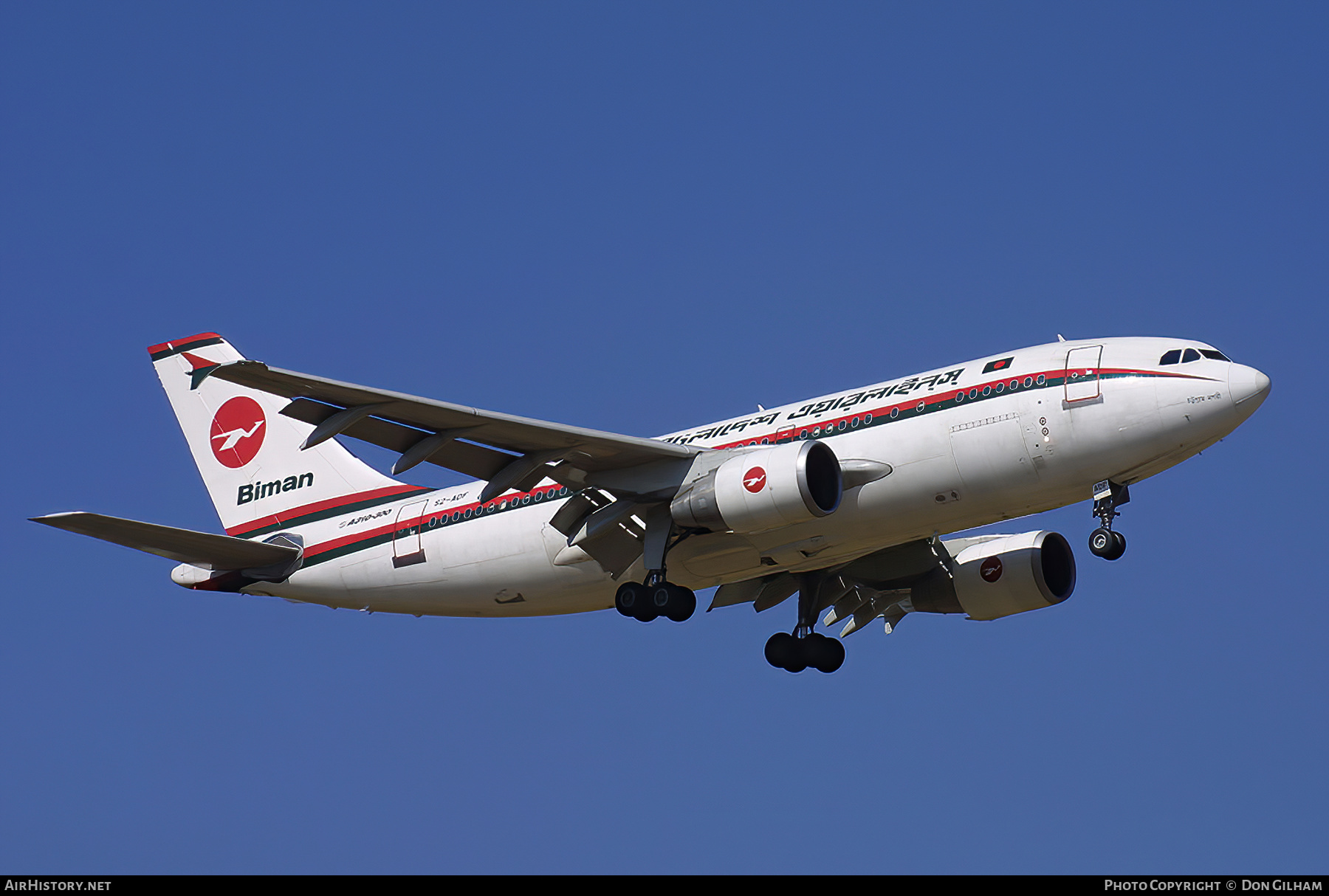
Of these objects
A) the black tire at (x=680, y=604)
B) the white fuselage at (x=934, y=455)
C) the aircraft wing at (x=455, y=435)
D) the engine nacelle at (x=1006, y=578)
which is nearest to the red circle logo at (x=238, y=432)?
the white fuselage at (x=934, y=455)

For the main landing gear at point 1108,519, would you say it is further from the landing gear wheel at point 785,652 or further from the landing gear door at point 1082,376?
the landing gear wheel at point 785,652

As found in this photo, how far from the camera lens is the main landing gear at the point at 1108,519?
25.7 meters

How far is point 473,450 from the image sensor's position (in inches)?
1067

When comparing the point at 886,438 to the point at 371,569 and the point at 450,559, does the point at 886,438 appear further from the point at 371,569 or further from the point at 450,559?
the point at 371,569

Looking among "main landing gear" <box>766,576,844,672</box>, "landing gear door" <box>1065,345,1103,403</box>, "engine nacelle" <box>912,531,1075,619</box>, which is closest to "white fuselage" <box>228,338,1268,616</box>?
"landing gear door" <box>1065,345,1103,403</box>

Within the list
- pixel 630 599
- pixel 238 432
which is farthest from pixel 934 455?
pixel 238 432

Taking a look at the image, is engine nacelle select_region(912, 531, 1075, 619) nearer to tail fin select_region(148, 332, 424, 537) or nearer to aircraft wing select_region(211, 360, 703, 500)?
aircraft wing select_region(211, 360, 703, 500)

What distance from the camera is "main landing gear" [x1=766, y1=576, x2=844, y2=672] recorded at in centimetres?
3170

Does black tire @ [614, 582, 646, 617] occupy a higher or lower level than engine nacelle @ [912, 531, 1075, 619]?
lower

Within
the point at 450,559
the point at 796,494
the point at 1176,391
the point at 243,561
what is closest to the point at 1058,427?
the point at 1176,391

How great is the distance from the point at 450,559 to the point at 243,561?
472cm

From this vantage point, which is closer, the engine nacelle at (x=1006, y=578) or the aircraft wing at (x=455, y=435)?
the aircraft wing at (x=455, y=435)

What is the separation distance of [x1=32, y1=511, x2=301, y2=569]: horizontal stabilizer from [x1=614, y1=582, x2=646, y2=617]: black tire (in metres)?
7.68

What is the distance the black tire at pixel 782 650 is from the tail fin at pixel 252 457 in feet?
26.6
